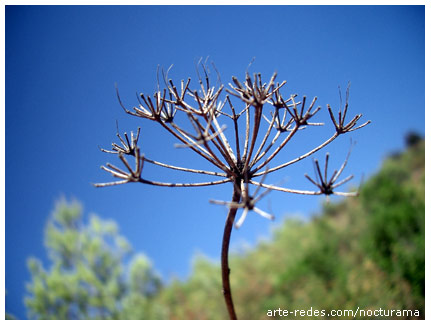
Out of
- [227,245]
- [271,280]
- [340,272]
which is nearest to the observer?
[227,245]

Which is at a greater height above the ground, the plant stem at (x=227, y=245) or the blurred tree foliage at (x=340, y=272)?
the blurred tree foliage at (x=340, y=272)

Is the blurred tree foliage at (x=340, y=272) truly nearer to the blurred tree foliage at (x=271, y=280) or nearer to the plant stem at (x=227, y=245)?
the blurred tree foliage at (x=271, y=280)

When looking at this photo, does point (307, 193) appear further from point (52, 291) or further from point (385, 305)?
point (52, 291)

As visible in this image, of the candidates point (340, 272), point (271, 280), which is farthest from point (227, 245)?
point (271, 280)

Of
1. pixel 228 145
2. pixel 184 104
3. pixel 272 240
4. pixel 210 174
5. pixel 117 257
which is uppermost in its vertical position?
pixel 272 240

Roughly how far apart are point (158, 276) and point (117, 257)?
3.33 m

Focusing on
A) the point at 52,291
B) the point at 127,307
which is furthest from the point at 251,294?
the point at 52,291

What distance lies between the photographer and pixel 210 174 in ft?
6.68

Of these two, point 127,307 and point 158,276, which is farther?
point 158,276

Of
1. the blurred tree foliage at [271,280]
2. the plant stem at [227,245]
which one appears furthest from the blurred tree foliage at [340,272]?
the plant stem at [227,245]

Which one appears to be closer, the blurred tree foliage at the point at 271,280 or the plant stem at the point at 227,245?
the plant stem at the point at 227,245

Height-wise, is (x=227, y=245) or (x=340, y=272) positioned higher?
(x=340, y=272)

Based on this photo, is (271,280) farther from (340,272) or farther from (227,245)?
(227,245)
